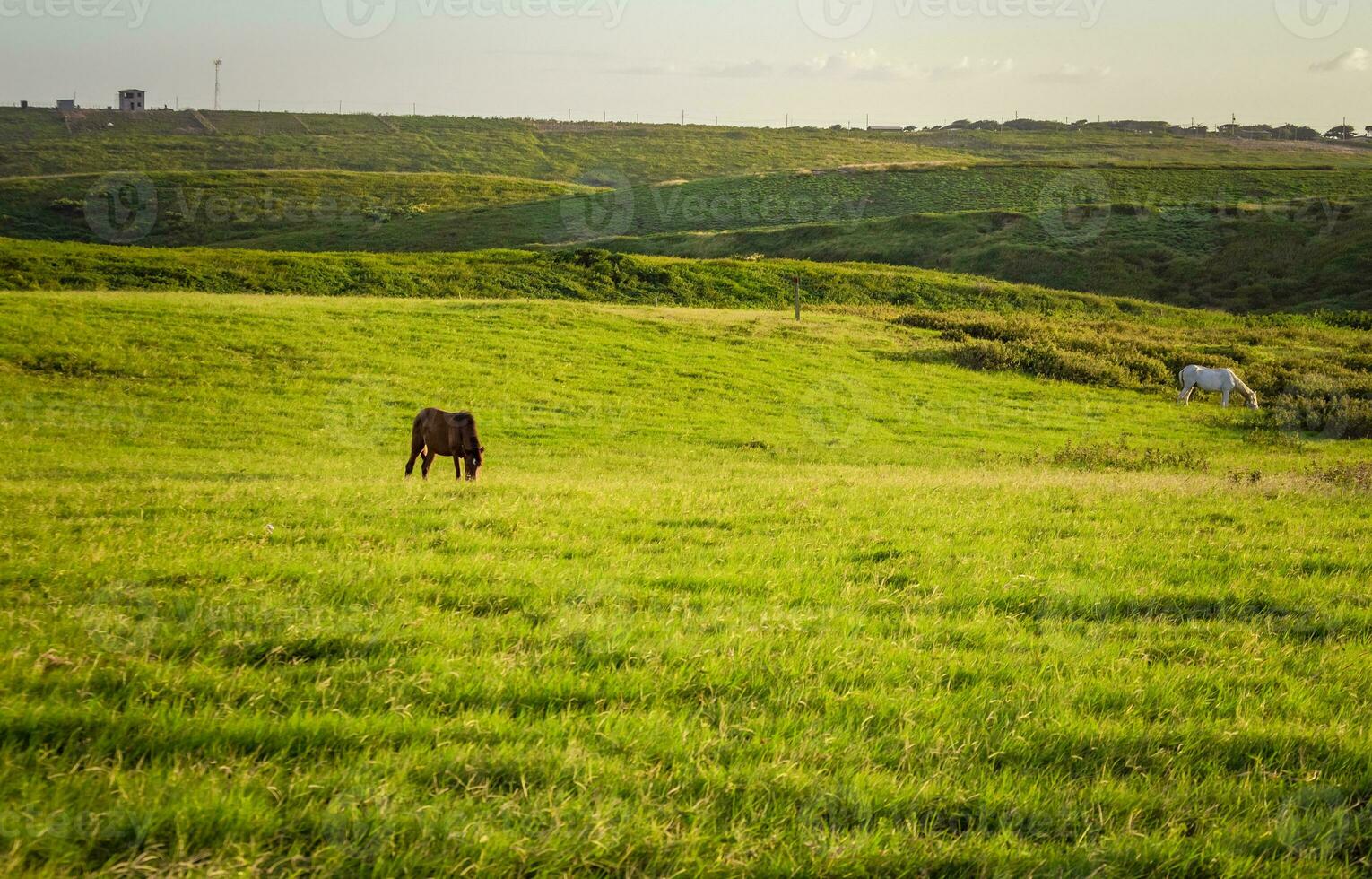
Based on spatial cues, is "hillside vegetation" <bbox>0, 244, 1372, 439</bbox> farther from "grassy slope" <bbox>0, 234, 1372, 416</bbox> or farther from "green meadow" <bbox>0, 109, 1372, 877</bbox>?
"green meadow" <bbox>0, 109, 1372, 877</bbox>

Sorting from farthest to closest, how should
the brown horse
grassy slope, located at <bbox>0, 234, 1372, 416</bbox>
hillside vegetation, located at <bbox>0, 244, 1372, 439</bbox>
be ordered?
grassy slope, located at <bbox>0, 234, 1372, 416</bbox>, hillside vegetation, located at <bbox>0, 244, 1372, 439</bbox>, the brown horse

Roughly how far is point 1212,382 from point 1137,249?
47259 mm

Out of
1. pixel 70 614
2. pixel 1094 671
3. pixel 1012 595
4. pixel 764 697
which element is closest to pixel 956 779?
pixel 764 697

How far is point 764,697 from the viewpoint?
5.09 meters

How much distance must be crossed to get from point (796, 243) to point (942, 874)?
90.5 m

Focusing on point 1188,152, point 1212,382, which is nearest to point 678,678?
point 1212,382

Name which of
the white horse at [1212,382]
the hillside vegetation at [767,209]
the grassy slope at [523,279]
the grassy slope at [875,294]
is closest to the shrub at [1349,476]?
the grassy slope at [875,294]

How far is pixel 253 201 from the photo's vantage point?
10569 cm

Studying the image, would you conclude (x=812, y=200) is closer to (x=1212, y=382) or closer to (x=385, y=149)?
(x=1212, y=382)

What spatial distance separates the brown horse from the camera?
15102 millimetres

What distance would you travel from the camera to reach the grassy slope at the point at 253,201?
302 ft

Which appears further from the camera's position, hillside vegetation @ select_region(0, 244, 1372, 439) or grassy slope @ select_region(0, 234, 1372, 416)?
grassy slope @ select_region(0, 234, 1372, 416)

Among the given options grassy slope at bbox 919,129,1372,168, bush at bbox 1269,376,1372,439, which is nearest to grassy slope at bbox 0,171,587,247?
bush at bbox 1269,376,1372,439

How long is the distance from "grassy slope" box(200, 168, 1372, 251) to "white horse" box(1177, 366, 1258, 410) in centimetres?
6105
